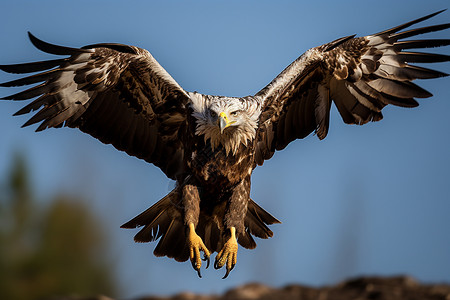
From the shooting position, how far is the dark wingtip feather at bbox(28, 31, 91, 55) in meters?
7.05

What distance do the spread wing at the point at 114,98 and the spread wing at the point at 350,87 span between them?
3.39 feet

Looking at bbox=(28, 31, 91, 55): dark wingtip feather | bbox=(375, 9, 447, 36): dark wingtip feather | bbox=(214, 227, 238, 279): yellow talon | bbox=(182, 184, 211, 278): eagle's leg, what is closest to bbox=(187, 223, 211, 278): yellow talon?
bbox=(182, 184, 211, 278): eagle's leg

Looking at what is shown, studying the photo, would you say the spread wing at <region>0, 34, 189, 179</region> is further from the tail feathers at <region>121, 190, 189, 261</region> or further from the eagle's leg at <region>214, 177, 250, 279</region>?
the eagle's leg at <region>214, 177, 250, 279</region>

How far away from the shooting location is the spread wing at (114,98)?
301 inches

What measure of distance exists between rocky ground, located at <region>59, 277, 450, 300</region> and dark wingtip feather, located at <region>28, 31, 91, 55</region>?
9.66ft

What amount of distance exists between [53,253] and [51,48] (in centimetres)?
2126

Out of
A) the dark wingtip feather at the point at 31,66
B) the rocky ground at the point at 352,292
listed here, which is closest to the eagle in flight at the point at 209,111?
the dark wingtip feather at the point at 31,66

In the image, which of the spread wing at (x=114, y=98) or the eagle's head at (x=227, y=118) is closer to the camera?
the eagle's head at (x=227, y=118)

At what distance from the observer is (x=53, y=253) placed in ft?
90.3

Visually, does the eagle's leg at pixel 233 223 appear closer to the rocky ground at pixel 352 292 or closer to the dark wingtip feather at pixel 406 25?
the rocky ground at pixel 352 292

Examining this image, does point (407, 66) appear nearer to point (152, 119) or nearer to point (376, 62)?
point (376, 62)

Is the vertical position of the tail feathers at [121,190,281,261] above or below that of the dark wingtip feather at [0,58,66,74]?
below

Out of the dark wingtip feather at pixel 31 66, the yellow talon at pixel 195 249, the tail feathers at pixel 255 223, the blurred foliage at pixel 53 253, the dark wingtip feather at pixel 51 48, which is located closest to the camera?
the dark wingtip feather at pixel 51 48

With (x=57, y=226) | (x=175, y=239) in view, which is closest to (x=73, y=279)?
(x=57, y=226)
